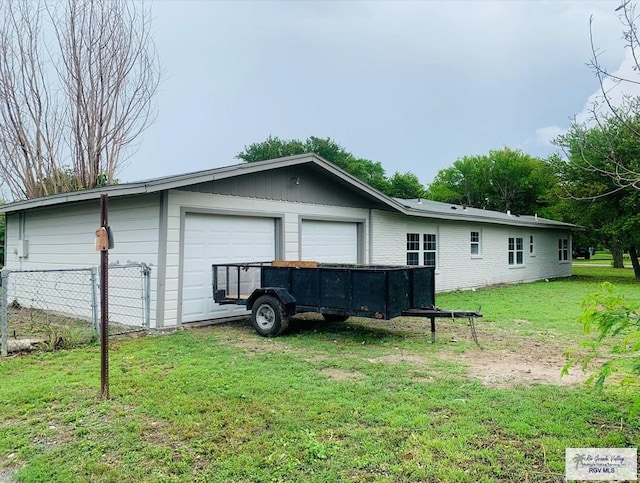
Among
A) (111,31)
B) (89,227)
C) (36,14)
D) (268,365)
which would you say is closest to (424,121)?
(111,31)

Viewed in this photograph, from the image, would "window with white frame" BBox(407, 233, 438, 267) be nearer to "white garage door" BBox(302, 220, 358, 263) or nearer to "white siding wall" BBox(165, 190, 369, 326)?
"white garage door" BBox(302, 220, 358, 263)

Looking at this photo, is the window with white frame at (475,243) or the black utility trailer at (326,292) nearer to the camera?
the black utility trailer at (326,292)

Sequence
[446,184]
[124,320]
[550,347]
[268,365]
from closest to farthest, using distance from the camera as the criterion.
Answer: [268,365]
[550,347]
[124,320]
[446,184]

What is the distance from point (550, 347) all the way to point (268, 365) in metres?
4.16

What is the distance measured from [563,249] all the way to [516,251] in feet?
19.0

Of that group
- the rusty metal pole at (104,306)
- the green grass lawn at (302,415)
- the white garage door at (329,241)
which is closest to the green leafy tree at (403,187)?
the white garage door at (329,241)

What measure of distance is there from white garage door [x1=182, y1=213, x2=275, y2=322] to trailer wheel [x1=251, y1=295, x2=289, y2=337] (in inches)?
57.8

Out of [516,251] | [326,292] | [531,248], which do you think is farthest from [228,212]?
[531,248]

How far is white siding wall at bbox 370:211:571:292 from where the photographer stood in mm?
13359

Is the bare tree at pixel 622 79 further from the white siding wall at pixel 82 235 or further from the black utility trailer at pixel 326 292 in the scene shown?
the white siding wall at pixel 82 235

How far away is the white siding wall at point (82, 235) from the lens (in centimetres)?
840

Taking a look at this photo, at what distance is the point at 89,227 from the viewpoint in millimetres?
9875

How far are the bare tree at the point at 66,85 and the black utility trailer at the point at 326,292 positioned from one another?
504 inches

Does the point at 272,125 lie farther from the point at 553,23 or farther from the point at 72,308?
the point at 553,23
